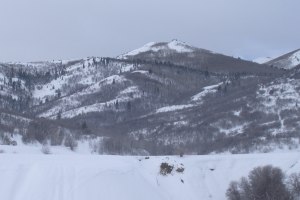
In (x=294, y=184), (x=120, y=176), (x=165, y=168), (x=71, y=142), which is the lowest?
(x=294, y=184)

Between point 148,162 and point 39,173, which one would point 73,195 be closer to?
point 39,173

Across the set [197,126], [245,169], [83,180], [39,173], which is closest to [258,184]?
[245,169]

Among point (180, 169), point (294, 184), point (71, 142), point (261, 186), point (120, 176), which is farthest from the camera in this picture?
point (71, 142)

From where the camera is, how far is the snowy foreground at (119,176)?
58.3m

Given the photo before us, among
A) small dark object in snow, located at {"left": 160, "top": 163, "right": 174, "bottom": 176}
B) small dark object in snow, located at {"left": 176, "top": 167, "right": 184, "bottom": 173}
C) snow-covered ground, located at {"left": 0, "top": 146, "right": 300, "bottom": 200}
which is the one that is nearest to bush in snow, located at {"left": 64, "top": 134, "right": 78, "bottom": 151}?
snow-covered ground, located at {"left": 0, "top": 146, "right": 300, "bottom": 200}

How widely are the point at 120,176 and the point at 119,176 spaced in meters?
0.17

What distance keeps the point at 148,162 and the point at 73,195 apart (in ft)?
72.0

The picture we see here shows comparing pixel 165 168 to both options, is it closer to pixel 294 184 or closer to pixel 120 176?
pixel 120 176

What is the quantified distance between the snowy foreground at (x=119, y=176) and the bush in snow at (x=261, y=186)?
94.2 inches

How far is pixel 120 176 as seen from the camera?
219ft

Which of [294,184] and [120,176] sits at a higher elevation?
[120,176]

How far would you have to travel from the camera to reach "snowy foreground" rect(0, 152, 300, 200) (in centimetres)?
5834

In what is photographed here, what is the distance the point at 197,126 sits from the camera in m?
191

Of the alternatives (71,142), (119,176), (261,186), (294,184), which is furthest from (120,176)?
(71,142)
